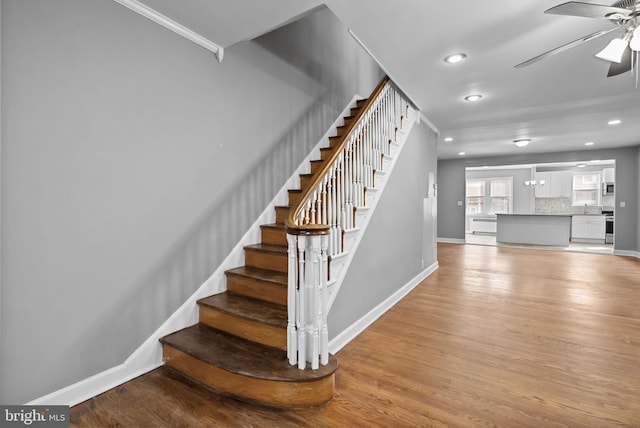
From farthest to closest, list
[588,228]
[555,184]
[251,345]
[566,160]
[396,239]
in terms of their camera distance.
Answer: [555,184]
[588,228]
[566,160]
[396,239]
[251,345]

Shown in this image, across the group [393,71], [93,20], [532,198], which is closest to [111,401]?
[93,20]

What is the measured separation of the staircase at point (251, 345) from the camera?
1.72 m

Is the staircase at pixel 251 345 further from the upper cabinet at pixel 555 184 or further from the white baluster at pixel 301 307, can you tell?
the upper cabinet at pixel 555 184

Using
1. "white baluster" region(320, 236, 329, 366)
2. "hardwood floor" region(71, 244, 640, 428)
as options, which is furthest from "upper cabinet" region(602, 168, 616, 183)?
"white baluster" region(320, 236, 329, 366)

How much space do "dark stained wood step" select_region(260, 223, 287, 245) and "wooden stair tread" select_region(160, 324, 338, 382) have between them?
966 mm

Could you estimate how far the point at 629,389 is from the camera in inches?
76.2

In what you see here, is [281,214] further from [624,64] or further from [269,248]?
[624,64]

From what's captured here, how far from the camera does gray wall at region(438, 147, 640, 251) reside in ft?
22.7

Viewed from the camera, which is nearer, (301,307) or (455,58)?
(301,307)

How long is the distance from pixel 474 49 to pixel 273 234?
2.45m

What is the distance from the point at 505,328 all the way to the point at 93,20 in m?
4.06

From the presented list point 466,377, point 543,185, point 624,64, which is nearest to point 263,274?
point 466,377

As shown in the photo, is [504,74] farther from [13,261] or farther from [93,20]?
[13,261]

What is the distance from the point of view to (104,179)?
6.07 ft
